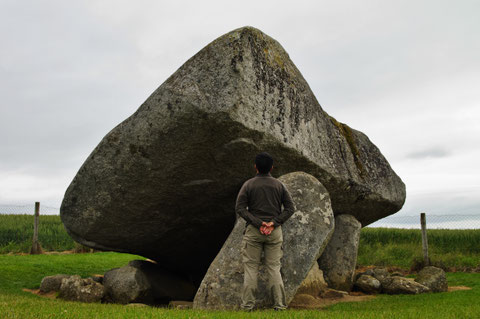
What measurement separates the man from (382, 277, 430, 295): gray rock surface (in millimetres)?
5341

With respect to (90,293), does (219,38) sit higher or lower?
higher

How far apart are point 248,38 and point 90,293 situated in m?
6.99

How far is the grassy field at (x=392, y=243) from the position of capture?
18.5 meters

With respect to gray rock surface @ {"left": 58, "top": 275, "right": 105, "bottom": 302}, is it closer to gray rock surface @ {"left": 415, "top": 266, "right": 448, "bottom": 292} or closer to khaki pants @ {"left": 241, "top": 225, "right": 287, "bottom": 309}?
khaki pants @ {"left": 241, "top": 225, "right": 287, "bottom": 309}

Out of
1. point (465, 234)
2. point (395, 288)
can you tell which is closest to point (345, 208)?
point (395, 288)

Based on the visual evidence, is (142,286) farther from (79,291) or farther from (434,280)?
(434,280)

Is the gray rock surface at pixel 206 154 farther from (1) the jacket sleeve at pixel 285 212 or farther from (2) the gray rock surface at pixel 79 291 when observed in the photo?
(1) the jacket sleeve at pixel 285 212

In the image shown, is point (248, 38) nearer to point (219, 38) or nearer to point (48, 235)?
point (219, 38)

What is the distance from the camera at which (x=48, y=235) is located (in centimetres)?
2522

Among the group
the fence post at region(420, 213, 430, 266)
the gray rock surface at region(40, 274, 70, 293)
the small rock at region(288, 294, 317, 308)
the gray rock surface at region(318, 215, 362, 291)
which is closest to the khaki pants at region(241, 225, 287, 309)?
the small rock at region(288, 294, 317, 308)

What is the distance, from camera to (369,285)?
38.7 ft

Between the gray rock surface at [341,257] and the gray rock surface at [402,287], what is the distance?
0.98 metres

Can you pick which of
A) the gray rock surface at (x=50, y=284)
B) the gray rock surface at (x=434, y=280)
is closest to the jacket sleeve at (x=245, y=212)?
the gray rock surface at (x=50, y=284)

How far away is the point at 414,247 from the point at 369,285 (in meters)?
9.75
